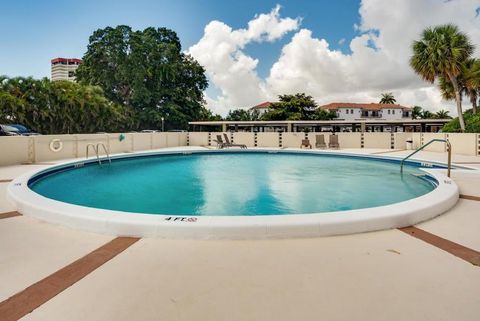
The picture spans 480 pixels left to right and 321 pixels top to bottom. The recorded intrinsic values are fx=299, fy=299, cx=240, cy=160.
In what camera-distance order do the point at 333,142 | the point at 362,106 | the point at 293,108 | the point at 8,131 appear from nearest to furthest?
the point at 8,131 → the point at 333,142 → the point at 293,108 → the point at 362,106

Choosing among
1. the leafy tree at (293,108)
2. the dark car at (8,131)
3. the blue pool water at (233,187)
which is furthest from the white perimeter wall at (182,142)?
the leafy tree at (293,108)

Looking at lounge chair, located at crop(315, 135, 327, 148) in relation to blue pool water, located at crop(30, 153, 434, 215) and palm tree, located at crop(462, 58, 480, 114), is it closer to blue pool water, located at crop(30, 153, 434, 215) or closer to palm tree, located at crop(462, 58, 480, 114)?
blue pool water, located at crop(30, 153, 434, 215)

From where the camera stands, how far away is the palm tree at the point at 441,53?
19.2m

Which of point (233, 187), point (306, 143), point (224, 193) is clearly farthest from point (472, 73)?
point (224, 193)

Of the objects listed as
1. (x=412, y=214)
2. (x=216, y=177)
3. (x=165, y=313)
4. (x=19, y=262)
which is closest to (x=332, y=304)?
(x=165, y=313)

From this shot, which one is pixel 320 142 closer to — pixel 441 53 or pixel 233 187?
pixel 441 53

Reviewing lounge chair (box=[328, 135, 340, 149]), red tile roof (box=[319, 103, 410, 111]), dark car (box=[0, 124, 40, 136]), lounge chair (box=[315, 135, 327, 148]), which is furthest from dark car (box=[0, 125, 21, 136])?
red tile roof (box=[319, 103, 410, 111])

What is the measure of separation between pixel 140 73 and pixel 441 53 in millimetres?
25621

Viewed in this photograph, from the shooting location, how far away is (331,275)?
8.59 feet

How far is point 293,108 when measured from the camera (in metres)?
44.7

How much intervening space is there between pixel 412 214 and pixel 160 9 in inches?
672

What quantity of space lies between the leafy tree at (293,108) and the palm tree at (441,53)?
22864 millimetres

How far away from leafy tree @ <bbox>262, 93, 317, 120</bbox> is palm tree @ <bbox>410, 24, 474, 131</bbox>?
22.9 meters

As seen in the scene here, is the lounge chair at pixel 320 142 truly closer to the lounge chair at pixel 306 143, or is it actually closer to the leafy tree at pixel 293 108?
the lounge chair at pixel 306 143
